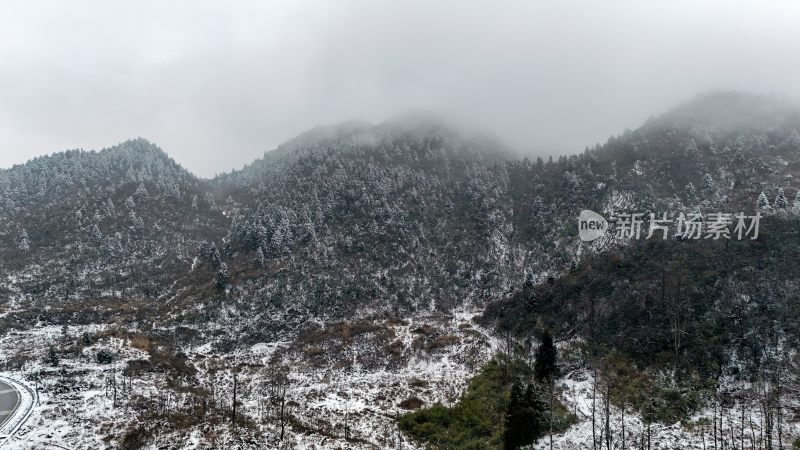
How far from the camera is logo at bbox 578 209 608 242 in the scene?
12756 centimetres

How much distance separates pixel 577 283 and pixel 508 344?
76.1ft

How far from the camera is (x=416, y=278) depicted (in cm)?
13350

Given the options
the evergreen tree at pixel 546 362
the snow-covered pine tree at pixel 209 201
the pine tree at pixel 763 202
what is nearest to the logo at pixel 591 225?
the pine tree at pixel 763 202

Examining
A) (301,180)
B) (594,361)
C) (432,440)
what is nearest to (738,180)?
(594,361)

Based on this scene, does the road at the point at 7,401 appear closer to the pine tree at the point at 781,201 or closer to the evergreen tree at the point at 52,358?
the evergreen tree at the point at 52,358

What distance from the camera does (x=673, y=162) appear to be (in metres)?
144

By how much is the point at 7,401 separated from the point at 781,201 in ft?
477

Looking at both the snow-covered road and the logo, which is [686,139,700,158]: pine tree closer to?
the logo

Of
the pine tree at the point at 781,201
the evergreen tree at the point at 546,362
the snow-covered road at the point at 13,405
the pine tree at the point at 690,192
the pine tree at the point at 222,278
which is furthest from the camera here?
the pine tree at the point at 222,278

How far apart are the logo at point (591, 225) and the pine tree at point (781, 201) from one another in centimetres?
3698

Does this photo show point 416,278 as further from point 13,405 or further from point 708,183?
point 13,405

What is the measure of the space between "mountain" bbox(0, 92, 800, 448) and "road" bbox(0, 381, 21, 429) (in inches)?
211

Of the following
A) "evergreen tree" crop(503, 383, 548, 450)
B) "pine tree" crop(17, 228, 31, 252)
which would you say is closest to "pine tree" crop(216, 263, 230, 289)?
"pine tree" crop(17, 228, 31, 252)

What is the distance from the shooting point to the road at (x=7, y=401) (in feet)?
205
